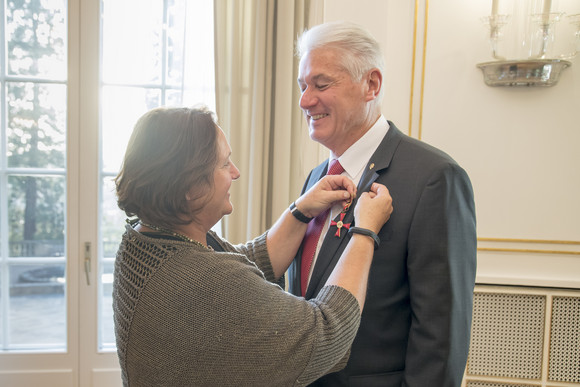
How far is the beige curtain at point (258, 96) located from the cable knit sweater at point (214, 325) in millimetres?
1548

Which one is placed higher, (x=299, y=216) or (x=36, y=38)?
(x=36, y=38)

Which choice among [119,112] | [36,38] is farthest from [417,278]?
[36,38]

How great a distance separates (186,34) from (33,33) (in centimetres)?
88

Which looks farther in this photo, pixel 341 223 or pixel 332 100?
pixel 332 100

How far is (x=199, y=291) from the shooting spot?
105cm

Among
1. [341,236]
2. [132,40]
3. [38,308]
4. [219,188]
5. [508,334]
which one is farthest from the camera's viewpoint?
[38,308]

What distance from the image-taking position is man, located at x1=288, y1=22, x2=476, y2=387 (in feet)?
4.13

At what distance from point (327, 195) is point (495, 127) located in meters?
1.61

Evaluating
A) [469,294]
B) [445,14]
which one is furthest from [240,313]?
[445,14]

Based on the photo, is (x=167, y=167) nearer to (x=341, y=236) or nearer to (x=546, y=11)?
(x=341, y=236)

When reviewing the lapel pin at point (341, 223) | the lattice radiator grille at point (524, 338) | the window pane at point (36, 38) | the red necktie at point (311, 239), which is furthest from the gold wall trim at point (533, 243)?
the window pane at point (36, 38)

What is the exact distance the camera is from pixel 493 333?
2.64 metres

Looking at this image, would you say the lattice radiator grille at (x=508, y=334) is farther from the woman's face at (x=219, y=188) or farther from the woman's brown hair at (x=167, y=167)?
the woman's brown hair at (x=167, y=167)

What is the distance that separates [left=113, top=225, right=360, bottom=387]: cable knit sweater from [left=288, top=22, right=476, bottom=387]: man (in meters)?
0.23
